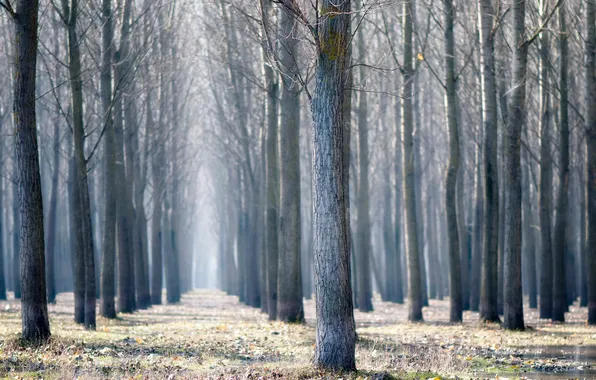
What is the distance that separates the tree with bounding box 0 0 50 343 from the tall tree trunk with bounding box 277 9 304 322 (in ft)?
19.4

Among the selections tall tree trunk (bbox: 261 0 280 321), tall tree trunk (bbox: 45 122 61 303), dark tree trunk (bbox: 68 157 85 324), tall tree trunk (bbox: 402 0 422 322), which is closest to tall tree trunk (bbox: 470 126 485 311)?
tall tree trunk (bbox: 402 0 422 322)

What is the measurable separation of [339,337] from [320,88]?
108 inches

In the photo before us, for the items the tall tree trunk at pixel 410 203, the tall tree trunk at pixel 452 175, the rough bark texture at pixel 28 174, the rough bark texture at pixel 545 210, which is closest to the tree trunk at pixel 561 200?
the rough bark texture at pixel 545 210

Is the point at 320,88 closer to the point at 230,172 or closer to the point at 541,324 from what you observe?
the point at 541,324

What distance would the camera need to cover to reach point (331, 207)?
25.6 feet

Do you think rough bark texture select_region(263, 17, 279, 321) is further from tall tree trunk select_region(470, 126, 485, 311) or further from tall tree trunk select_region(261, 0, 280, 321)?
tall tree trunk select_region(470, 126, 485, 311)

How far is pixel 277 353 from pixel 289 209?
17.0ft

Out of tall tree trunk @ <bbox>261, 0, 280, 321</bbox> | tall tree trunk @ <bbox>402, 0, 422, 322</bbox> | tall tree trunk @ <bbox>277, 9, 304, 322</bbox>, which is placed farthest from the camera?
tall tree trunk @ <bbox>261, 0, 280, 321</bbox>

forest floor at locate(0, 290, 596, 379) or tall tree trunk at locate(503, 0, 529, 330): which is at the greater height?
tall tree trunk at locate(503, 0, 529, 330)

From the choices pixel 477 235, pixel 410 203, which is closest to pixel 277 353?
pixel 410 203

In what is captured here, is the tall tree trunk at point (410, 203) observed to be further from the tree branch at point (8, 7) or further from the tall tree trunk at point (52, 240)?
the tall tree trunk at point (52, 240)

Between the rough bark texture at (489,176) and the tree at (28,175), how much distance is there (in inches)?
381

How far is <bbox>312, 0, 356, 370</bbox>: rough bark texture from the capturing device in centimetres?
781

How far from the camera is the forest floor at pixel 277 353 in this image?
8.04 m
